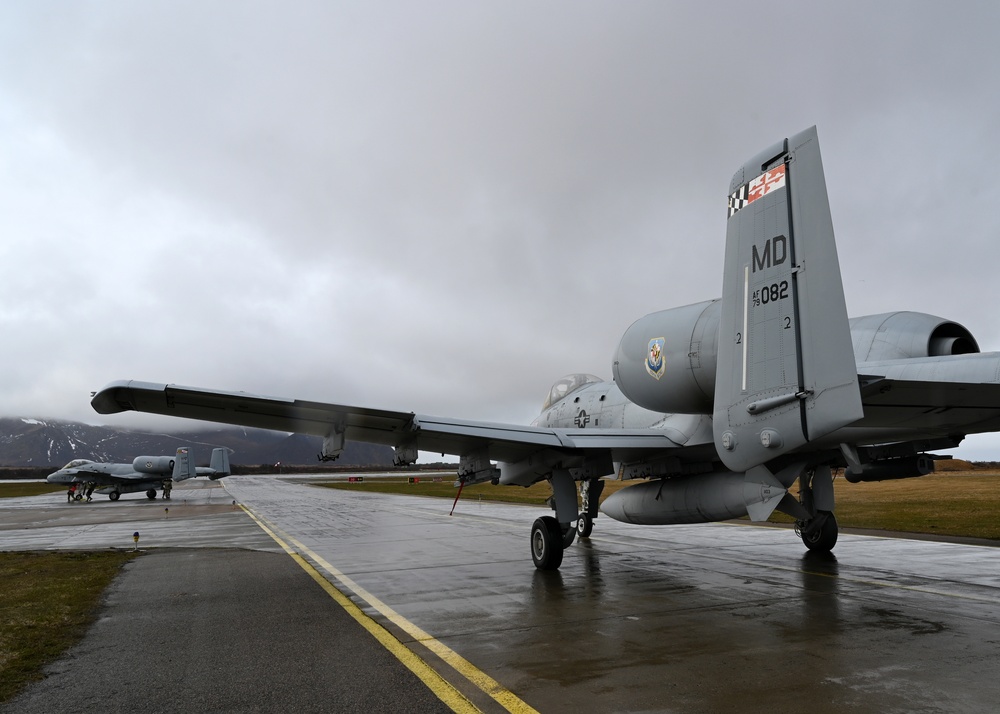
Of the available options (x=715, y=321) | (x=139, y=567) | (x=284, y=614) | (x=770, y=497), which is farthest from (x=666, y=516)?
(x=139, y=567)

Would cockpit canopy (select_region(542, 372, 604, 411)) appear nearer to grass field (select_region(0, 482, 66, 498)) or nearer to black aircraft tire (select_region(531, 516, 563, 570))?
black aircraft tire (select_region(531, 516, 563, 570))

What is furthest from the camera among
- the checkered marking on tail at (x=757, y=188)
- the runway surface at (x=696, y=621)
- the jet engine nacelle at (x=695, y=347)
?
the jet engine nacelle at (x=695, y=347)

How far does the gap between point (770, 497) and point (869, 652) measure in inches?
82.2

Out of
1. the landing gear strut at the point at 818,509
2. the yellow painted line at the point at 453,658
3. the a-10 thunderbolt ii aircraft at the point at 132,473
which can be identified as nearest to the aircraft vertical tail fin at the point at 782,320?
the yellow painted line at the point at 453,658

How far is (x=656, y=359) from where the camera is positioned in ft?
28.4

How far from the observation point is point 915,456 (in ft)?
35.0

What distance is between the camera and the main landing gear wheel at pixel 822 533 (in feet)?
39.8

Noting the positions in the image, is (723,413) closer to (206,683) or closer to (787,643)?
(787,643)

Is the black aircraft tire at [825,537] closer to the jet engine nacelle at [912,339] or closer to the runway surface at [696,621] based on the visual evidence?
the runway surface at [696,621]

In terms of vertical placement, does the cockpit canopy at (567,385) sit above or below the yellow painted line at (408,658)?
above

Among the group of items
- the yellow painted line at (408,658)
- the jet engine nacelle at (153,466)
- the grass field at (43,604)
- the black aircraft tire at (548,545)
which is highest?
the jet engine nacelle at (153,466)

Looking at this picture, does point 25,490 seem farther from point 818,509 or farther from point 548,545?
point 818,509

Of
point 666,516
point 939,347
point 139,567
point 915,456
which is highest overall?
point 939,347

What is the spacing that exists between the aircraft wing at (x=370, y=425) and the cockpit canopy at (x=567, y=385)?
3432 mm
